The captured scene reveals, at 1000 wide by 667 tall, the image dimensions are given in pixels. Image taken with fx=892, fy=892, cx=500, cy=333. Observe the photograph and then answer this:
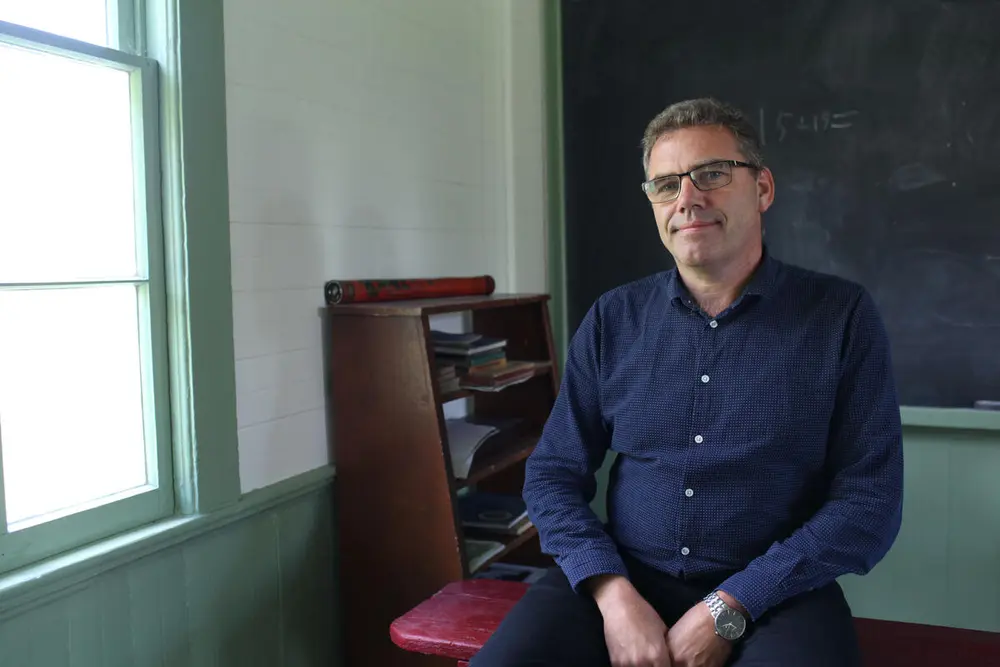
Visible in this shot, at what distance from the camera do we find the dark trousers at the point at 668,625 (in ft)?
4.90

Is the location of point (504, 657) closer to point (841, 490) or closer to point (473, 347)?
point (841, 490)

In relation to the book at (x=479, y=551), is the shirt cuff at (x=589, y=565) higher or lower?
higher

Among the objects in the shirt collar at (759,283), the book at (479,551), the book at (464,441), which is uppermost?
the shirt collar at (759,283)

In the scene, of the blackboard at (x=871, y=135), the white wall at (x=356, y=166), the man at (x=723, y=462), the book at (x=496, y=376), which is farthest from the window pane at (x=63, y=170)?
the blackboard at (x=871, y=135)

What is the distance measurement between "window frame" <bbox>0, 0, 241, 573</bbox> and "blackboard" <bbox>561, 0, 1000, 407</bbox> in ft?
5.10

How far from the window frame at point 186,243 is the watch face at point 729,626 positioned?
3.66 ft

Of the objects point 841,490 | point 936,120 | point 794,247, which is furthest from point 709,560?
point 936,120

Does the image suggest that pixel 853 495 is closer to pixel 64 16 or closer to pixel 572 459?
pixel 572 459

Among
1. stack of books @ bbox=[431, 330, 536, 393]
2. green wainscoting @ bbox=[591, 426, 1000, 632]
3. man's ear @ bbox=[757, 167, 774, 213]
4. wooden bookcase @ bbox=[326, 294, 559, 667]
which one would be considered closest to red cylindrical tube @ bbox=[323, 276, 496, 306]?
wooden bookcase @ bbox=[326, 294, 559, 667]

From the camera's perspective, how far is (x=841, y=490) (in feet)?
5.35

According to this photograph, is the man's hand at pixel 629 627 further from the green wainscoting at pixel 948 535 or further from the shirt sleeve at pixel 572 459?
the green wainscoting at pixel 948 535

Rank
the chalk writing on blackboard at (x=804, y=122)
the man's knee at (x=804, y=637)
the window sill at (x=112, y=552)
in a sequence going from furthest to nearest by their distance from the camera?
the chalk writing on blackboard at (x=804, y=122) < the window sill at (x=112, y=552) < the man's knee at (x=804, y=637)

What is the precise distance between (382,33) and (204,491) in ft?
4.53

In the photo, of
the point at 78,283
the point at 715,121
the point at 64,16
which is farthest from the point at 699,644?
the point at 64,16
